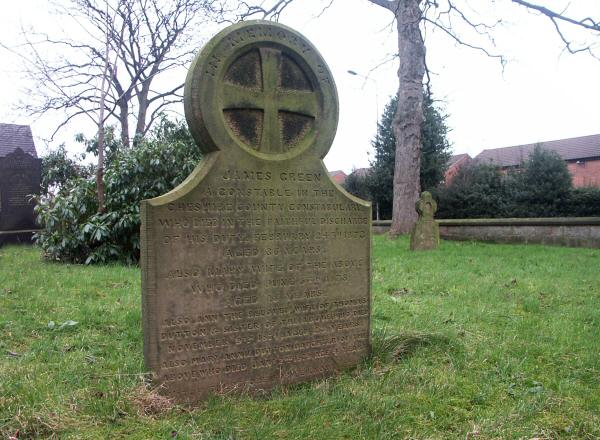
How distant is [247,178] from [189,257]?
0.73 m

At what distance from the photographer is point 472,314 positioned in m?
5.76

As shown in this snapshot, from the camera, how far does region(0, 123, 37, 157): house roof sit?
22.4 meters

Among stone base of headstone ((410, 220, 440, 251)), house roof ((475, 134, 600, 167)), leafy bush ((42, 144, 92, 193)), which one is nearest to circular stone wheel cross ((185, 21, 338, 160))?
stone base of headstone ((410, 220, 440, 251))

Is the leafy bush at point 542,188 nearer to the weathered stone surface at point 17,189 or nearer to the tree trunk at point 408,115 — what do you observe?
the tree trunk at point 408,115

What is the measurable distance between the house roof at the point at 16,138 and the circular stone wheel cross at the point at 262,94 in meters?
21.3

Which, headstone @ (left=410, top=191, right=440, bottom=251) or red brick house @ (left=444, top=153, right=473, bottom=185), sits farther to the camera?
red brick house @ (left=444, top=153, right=473, bottom=185)

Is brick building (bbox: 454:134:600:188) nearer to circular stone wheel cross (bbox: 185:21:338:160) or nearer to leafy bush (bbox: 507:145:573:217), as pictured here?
leafy bush (bbox: 507:145:573:217)

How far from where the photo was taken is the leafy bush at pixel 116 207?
10539mm

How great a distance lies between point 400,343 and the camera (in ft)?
14.8

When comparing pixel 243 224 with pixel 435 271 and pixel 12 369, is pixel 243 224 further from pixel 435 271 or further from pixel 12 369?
pixel 435 271

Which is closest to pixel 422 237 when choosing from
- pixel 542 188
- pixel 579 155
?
pixel 542 188

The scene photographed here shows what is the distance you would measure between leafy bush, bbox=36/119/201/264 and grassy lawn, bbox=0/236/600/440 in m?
3.42

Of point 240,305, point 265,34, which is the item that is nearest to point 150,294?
point 240,305

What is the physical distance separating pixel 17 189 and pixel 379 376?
58.5 feet
